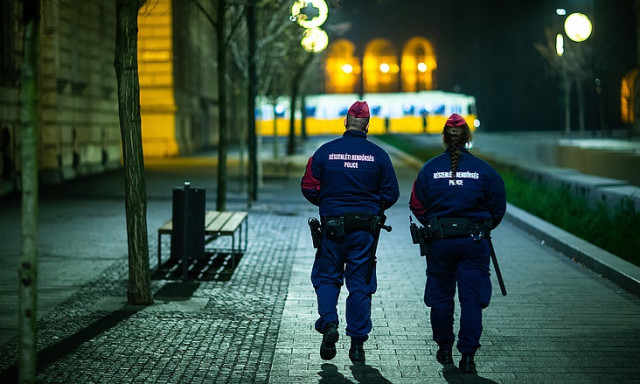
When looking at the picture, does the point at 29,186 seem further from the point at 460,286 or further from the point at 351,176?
the point at 460,286

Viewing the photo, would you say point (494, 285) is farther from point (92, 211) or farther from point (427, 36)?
point (427, 36)

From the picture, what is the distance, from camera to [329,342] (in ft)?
22.4

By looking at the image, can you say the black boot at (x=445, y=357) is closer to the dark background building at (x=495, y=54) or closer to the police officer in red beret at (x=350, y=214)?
the police officer in red beret at (x=350, y=214)

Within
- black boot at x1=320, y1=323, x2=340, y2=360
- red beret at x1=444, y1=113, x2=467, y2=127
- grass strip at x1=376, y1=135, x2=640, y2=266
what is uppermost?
red beret at x1=444, y1=113, x2=467, y2=127

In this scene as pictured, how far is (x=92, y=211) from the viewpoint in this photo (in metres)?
18.3

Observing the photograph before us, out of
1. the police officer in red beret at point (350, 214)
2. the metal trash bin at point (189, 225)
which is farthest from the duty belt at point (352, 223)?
the metal trash bin at point (189, 225)

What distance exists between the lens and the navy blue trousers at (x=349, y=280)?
692cm

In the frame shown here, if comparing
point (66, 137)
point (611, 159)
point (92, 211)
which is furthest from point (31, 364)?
point (66, 137)

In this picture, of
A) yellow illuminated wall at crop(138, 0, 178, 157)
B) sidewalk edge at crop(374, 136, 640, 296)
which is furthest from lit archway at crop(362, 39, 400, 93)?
sidewalk edge at crop(374, 136, 640, 296)

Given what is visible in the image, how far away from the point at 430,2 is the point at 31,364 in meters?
104

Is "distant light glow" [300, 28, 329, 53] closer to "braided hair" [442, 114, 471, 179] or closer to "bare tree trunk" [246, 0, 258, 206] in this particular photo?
"bare tree trunk" [246, 0, 258, 206]

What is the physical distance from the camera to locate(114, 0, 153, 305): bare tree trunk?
8.97m

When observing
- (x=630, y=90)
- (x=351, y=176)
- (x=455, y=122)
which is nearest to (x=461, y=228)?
(x=455, y=122)

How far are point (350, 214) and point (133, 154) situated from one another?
2936 millimetres
